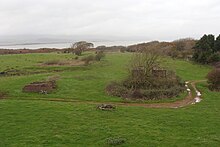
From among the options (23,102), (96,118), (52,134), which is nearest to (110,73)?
(23,102)

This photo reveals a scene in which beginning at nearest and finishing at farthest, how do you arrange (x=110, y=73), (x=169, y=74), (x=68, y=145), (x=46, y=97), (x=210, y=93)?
(x=68, y=145), (x=46, y=97), (x=210, y=93), (x=169, y=74), (x=110, y=73)

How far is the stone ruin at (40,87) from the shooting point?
1522 inches

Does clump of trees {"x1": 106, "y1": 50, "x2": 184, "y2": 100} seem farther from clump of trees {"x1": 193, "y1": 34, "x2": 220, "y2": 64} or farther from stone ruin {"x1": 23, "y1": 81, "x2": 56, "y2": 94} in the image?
clump of trees {"x1": 193, "y1": 34, "x2": 220, "y2": 64}

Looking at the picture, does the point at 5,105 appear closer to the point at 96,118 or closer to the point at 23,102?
the point at 23,102

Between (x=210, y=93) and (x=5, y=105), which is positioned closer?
(x=5, y=105)

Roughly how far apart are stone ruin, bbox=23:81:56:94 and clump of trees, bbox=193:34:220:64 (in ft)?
150

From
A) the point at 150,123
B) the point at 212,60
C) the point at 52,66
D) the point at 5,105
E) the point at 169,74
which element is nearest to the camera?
the point at 150,123

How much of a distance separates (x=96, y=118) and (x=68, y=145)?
667 cm

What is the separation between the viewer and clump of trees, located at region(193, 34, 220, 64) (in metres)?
72.3

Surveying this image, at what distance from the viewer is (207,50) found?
74000mm

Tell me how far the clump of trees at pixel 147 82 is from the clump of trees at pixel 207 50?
30234 mm

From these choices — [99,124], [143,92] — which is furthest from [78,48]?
[99,124]

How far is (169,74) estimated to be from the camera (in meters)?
45.9

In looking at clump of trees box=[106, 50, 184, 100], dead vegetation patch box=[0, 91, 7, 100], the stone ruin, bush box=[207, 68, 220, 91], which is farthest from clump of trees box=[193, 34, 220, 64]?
dead vegetation patch box=[0, 91, 7, 100]
